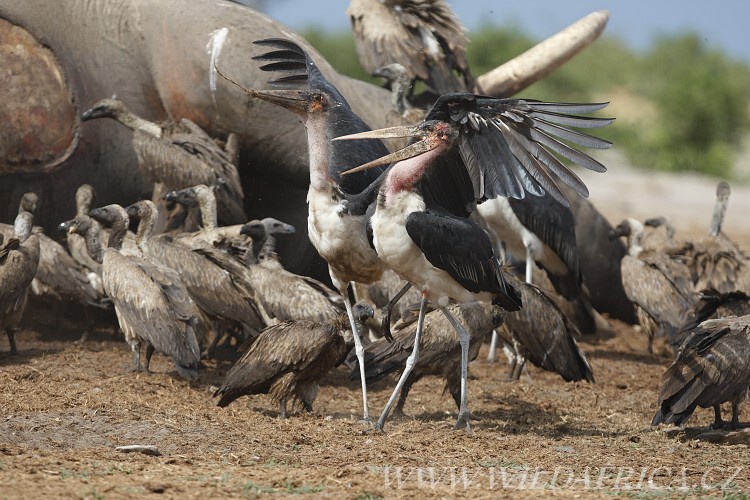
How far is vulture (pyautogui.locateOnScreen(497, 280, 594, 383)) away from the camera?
27.0 ft

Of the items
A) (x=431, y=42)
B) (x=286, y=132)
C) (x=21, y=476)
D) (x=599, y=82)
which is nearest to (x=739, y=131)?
(x=599, y=82)

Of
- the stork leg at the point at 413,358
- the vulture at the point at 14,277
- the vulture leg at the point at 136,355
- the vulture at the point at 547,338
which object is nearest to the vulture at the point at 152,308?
the vulture leg at the point at 136,355

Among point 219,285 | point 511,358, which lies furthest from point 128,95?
point 511,358

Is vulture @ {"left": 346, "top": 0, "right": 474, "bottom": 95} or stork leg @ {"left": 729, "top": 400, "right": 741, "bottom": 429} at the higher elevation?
vulture @ {"left": 346, "top": 0, "right": 474, "bottom": 95}

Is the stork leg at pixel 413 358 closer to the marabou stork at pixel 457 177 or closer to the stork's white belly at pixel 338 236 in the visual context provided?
the marabou stork at pixel 457 177

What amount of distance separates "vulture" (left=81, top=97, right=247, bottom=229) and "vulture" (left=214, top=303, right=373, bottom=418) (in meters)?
2.55

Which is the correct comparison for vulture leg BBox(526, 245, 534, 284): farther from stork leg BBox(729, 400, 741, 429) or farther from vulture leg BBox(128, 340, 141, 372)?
vulture leg BBox(128, 340, 141, 372)

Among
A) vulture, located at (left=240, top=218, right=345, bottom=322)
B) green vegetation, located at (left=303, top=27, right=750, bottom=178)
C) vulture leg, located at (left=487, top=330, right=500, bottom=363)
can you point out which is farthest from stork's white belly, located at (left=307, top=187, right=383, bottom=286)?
green vegetation, located at (left=303, top=27, right=750, bottom=178)

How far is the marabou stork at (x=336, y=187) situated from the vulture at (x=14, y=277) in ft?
7.64

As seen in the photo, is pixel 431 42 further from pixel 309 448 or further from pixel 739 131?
pixel 739 131

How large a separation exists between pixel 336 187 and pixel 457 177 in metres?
0.71

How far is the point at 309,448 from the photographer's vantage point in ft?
19.6

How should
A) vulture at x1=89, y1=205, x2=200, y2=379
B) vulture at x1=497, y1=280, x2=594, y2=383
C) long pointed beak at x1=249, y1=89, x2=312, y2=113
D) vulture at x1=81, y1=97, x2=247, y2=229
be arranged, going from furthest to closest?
vulture at x1=81, y1=97, x2=247, y2=229 → vulture at x1=497, y1=280, x2=594, y2=383 → vulture at x1=89, y1=205, x2=200, y2=379 → long pointed beak at x1=249, y1=89, x2=312, y2=113

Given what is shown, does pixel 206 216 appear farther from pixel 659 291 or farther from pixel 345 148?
pixel 659 291
